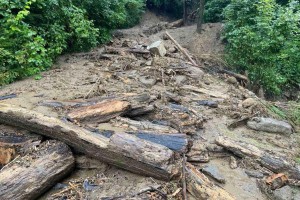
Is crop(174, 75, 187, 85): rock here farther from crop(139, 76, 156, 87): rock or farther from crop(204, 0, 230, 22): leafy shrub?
crop(204, 0, 230, 22): leafy shrub

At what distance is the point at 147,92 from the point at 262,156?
3019 millimetres

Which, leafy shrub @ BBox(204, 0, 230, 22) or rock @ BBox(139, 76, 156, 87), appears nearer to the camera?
rock @ BBox(139, 76, 156, 87)

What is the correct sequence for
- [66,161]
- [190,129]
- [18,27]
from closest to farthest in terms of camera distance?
1. [66,161]
2. [190,129]
3. [18,27]

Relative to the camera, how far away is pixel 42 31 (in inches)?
330

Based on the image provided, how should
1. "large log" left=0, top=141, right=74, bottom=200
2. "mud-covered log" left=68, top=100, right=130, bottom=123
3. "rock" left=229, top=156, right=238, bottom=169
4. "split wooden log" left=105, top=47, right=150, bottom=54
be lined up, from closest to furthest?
1. "large log" left=0, top=141, right=74, bottom=200
2. "rock" left=229, top=156, right=238, bottom=169
3. "mud-covered log" left=68, top=100, right=130, bottom=123
4. "split wooden log" left=105, top=47, right=150, bottom=54

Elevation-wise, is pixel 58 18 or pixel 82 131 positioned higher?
pixel 58 18

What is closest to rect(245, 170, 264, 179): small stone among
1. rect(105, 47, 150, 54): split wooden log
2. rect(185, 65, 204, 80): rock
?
rect(185, 65, 204, 80): rock

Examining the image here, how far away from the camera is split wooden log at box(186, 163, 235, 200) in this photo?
11.1 ft

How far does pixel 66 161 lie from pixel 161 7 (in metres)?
20.7

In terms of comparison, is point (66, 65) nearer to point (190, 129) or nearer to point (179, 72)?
point (179, 72)

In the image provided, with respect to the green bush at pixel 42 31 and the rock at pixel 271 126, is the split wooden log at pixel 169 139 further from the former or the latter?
the green bush at pixel 42 31

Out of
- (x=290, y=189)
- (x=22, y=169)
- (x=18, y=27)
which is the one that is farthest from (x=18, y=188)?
(x=18, y=27)

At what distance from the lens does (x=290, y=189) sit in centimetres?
398

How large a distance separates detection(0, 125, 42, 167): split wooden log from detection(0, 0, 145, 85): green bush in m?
2.88
